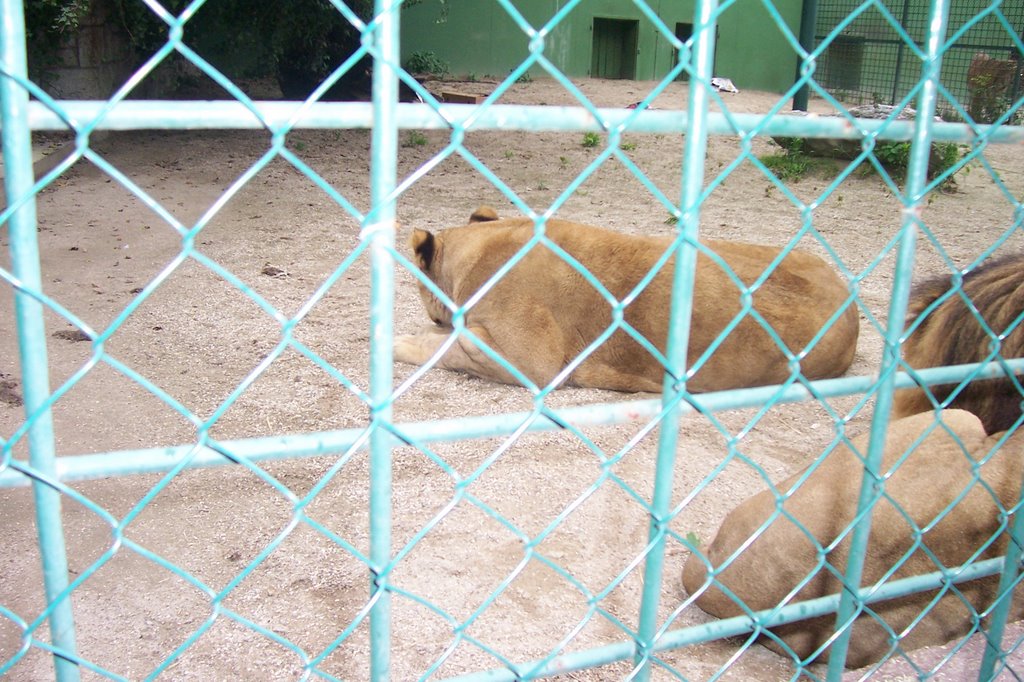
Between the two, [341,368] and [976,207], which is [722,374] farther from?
[976,207]

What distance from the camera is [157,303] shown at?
5.05 metres

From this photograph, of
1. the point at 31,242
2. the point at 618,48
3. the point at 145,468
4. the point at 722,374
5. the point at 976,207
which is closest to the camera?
the point at 31,242

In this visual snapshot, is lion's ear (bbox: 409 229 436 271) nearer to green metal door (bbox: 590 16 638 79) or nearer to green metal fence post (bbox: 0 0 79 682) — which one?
green metal fence post (bbox: 0 0 79 682)

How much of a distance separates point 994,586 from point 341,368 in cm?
294

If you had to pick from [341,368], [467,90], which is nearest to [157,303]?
[341,368]

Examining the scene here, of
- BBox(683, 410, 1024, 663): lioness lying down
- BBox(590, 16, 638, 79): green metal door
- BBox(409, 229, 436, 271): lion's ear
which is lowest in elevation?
BBox(683, 410, 1024, 663): lioness lying down

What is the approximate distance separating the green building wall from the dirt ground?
870 cm

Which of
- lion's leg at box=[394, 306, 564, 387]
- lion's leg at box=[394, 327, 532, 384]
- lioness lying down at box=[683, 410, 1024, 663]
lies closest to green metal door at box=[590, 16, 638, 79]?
lion's leg at box=[394, 327, 532, 384]

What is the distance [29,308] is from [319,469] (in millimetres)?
2612

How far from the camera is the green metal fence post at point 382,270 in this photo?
3.52ft

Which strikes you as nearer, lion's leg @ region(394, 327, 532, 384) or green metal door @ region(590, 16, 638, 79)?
lion's leg @ region(394, 327, 532, 384)

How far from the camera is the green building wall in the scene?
15.2 metres

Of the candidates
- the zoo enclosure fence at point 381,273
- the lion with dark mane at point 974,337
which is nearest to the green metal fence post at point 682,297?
the zoo enclosure fence at point 381,273

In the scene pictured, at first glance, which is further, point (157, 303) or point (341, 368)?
point (157, 303)
